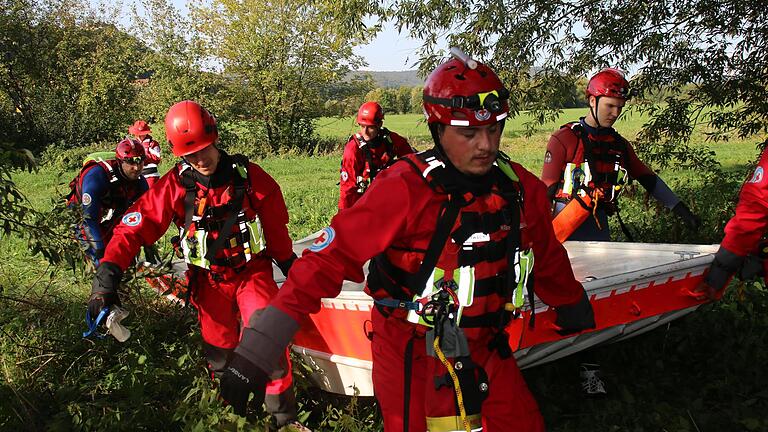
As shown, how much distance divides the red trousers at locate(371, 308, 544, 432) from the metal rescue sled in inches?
33.8

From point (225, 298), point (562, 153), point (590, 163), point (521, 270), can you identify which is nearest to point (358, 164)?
point (562, 153)

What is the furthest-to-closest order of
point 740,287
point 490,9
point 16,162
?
point 490,9 < point 740,287 < point 16,162

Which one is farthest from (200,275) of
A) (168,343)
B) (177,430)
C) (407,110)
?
(407,110)

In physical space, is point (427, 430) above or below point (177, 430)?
above

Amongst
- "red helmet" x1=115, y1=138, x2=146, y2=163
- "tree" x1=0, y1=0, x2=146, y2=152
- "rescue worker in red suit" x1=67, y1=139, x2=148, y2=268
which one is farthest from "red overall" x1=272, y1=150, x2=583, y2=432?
"tree" x1=0, y1=0, x2=146, y2=152

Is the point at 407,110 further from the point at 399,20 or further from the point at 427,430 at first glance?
the point at 427,430

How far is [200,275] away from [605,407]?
9.20 ft

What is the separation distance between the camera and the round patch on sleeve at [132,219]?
3.72 m

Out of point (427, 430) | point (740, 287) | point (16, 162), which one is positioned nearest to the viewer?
A: point (427, 430)

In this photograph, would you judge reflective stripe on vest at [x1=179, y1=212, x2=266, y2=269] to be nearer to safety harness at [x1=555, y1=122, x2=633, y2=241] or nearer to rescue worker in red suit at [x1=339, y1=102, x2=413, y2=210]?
safety harness at [x1=555, y1=122, x2=633, y2=241]

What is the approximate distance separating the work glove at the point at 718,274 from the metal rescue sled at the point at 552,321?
0.06 m

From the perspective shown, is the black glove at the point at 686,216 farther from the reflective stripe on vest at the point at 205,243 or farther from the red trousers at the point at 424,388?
the reflective stripe on vest at the point at 205,243

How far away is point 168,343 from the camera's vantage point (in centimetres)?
523

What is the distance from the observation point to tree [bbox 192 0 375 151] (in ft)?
78.4
